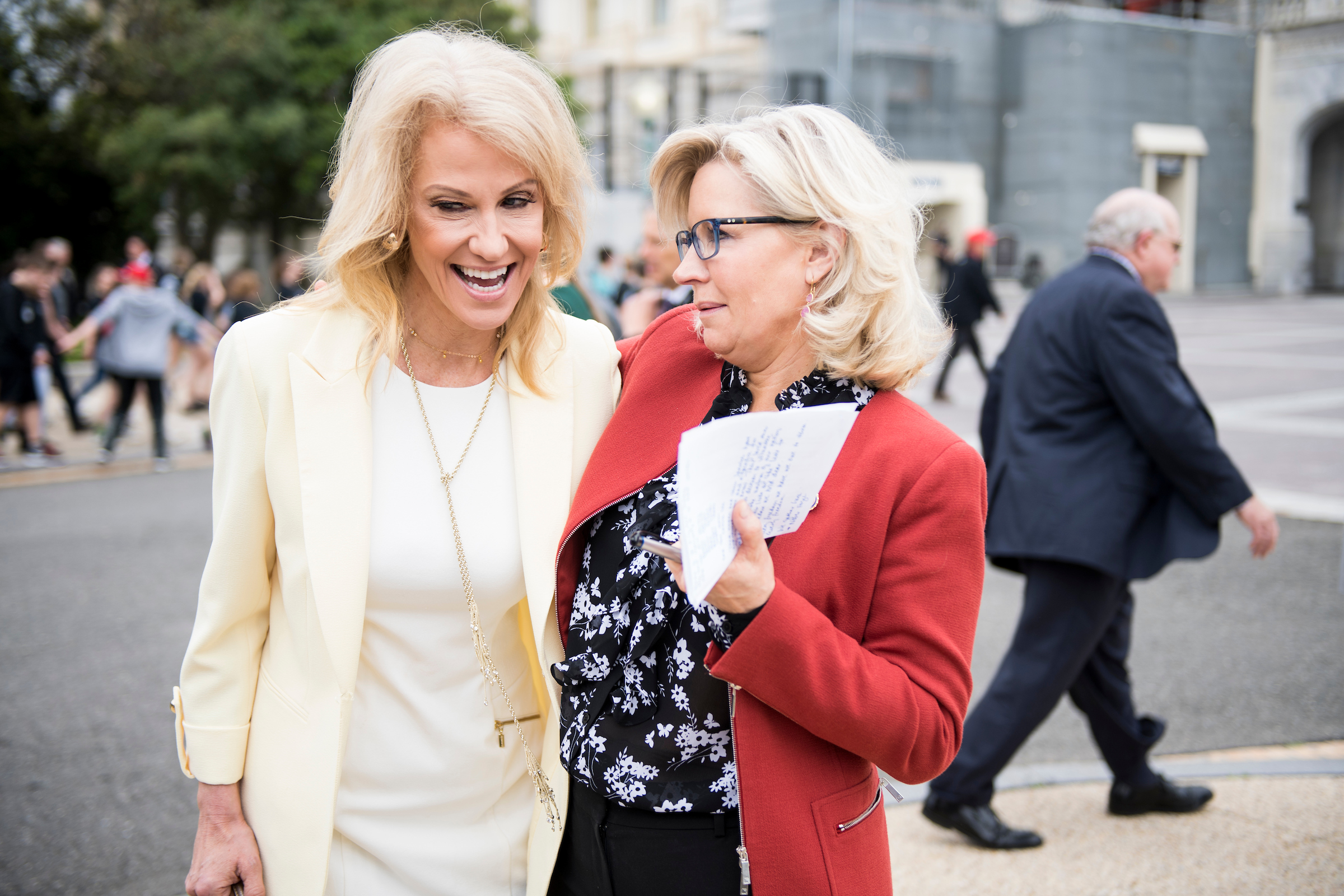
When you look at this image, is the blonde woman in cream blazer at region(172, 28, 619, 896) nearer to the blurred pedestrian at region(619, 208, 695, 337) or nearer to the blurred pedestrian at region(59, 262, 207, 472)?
the blurred pedestrian at region(619, 208, 695, 337)

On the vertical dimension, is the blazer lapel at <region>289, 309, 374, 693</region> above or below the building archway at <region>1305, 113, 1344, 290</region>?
below

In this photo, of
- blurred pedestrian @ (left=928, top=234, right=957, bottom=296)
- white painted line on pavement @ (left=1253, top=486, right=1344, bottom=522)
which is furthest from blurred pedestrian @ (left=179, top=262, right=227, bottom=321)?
white painted line on pavement @ (left=1253, top=486, right=1344, bottom=522)

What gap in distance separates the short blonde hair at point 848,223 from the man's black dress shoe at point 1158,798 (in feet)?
8.73

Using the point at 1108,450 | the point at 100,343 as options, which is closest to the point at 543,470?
the point at 1108,450

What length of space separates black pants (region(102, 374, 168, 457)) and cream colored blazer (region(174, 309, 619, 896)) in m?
9.79

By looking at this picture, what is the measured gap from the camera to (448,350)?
2096 mm

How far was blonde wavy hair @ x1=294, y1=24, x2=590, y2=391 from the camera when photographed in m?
1.87

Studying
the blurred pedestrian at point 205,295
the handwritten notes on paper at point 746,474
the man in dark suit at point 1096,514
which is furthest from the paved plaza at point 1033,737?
the blurred pedestrian at point 205,295

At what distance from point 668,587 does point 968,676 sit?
0.50 m

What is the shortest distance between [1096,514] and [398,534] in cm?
259

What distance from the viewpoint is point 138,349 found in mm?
10852

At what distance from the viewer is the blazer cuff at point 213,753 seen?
75.5 inches

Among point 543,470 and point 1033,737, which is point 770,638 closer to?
point 543,470

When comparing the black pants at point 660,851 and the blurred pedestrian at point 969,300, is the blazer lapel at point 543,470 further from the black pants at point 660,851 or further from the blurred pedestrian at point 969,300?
the blurred pedestrian at point 969,300
